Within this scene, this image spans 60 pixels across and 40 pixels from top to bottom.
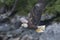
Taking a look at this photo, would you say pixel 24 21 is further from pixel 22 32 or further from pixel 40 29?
pixel 40 29

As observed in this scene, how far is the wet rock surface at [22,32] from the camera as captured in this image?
4668 millimetres

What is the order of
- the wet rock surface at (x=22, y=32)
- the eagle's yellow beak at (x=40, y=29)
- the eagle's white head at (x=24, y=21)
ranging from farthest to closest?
1. the eagle's white head at (x=24, y=21)
2. the eagle's yellow beak at (x=40, y=29)
3. the wet rock surface at (x=22, y=32)

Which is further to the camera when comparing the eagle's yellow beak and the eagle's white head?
the eagle's white head

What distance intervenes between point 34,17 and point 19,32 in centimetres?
61

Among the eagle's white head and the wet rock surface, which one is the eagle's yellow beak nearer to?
the wet rock surface

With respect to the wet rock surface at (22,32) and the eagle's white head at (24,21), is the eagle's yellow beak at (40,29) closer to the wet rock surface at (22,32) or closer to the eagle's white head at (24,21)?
the wet rock surface at (22,32)

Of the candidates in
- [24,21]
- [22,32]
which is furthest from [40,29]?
[24,21]

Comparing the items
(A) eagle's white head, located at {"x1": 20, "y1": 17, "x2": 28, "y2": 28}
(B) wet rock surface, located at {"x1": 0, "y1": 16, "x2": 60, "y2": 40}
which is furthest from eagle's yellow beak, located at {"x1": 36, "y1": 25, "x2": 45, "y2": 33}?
(A) eagle's white head, located at {"x1": 20, "y1": 17, "x2": 28, "y2": 28}

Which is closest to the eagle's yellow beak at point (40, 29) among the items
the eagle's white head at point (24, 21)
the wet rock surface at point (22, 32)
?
the wet rock surface at point (22, 32)

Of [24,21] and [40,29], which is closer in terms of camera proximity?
[40,29]

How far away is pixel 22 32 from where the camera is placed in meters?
5.37

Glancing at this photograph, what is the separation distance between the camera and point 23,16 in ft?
20.9

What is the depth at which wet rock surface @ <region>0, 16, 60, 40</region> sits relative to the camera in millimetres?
4668

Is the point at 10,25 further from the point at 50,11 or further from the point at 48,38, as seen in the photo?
the point at 48,38
